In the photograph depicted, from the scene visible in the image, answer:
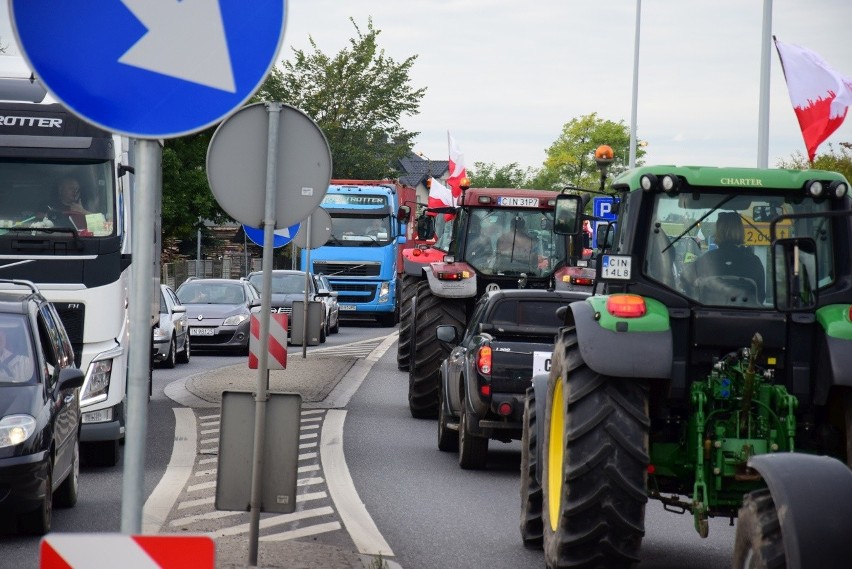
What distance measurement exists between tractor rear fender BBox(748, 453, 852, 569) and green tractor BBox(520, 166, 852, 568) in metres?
1.95

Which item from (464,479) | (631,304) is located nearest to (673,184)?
(631,304)

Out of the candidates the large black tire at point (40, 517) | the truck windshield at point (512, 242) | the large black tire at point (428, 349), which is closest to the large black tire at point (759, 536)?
the large black tire at point (40, 517)

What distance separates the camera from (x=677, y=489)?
851cm

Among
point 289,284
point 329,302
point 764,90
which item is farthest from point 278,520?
point 329,302

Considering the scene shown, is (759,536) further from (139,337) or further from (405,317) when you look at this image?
(405,317)

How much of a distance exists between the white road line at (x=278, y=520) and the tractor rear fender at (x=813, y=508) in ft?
16.3

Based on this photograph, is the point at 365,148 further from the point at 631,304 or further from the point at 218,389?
the point at 631,304

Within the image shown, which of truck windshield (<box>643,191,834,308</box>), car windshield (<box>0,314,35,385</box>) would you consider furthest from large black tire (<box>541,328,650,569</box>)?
car windshield (<box>0,314,35,385</box>)

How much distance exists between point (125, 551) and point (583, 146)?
104837mm

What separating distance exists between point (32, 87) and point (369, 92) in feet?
183

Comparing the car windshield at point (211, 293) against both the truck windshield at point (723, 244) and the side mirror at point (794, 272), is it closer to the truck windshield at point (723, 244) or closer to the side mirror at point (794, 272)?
the truck windshield at point (723, 244)

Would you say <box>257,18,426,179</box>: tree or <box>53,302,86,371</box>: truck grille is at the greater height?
<box>257,18,426,179</box>: tree

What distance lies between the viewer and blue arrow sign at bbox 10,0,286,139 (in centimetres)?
423

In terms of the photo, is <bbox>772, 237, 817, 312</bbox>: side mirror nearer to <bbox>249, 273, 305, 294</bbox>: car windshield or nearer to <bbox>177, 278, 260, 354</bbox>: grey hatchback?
<bbox>177, 278, 260, 354</bbox>: grey hatchback
